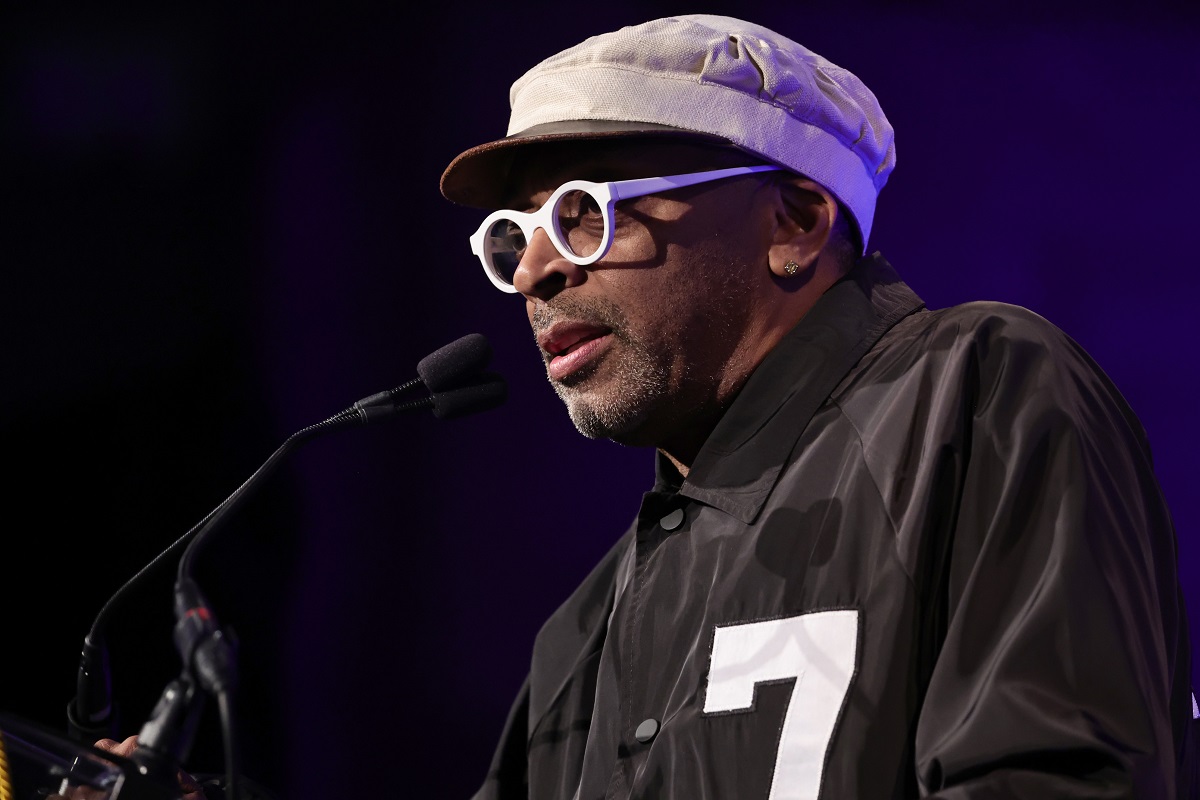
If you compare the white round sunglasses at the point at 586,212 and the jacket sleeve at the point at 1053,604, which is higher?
the white round sunglasses at the point at 586,212

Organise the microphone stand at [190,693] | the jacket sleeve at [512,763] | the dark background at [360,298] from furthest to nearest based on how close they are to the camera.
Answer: the dark background at [360,298]
the jacket sleeve at [512,763]
the microphone stand at [190,693]

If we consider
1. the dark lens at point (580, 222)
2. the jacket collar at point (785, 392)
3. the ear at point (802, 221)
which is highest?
the dark lens at point (580, 222)

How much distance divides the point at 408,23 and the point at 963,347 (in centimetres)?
162

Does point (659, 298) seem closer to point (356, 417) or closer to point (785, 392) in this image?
point (785, 392)

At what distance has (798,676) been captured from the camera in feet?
4.49

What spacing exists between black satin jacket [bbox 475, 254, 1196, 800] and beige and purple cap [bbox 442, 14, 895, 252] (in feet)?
0.67

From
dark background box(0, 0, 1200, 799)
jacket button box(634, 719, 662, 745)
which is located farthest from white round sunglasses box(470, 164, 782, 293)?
dark background box(0, 0, 1200, 799)

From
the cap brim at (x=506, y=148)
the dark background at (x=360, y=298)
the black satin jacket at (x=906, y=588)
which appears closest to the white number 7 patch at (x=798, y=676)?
the black satin jacket at (x=906, y=588)

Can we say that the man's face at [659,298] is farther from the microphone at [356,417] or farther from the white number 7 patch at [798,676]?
the white number 7 patch at [798,676]

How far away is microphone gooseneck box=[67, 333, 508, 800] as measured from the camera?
1.01 meters

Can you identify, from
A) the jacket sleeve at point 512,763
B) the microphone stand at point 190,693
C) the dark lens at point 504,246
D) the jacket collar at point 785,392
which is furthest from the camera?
the jacket sleeve at point 512,763

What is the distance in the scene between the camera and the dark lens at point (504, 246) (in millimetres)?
1860

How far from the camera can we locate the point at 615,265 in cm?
172

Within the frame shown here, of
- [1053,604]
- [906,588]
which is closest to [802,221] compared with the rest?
[906,588]
